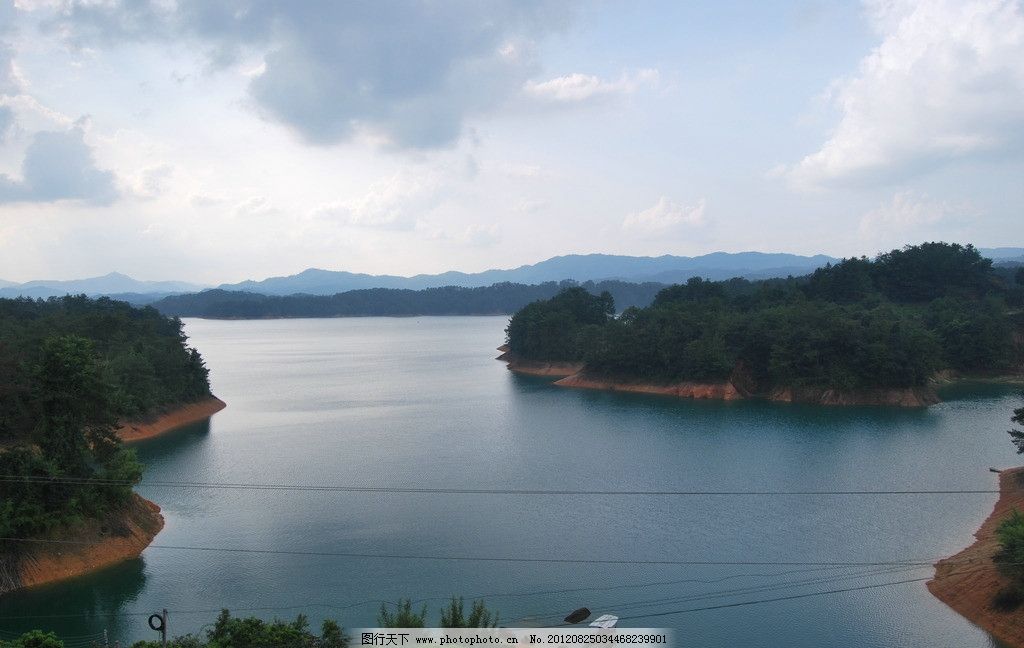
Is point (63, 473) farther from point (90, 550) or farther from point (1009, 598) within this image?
point (1009, 598)

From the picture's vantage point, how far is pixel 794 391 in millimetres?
42844

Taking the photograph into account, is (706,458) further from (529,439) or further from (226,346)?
(226,346)

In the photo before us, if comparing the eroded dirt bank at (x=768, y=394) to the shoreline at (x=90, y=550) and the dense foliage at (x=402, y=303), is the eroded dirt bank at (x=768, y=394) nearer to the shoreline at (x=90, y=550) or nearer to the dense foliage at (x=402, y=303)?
the shoreline at (x=90, y=550)

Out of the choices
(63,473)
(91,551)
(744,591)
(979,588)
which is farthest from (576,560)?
(63,473)

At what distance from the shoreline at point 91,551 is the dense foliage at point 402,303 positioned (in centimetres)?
15057

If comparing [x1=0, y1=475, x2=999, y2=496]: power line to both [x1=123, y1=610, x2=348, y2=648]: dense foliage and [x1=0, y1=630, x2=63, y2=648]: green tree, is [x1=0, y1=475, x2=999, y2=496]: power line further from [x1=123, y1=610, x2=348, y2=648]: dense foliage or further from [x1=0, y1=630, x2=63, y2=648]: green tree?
[x1=0, y1=630, x2=63, y2=648]: green tree

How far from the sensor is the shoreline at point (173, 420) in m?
33.2

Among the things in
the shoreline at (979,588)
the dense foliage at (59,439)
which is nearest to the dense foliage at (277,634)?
the dense foliage at (59,439)

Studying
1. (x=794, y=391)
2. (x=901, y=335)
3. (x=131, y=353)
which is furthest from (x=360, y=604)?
(x=901, y=335)

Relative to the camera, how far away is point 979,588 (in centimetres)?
1485

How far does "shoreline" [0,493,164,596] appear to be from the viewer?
1617 centimetres

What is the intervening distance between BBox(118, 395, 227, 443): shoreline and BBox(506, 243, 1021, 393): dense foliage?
2301cm

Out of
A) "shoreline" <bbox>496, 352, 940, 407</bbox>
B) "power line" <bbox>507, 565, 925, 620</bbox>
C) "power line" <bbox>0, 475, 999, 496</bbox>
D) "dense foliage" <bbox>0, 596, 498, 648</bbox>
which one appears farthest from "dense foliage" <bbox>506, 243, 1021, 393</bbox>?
"dense foliage" <bbox>0, 596, 498, 648</bbox>

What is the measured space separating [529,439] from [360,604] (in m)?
17.5
